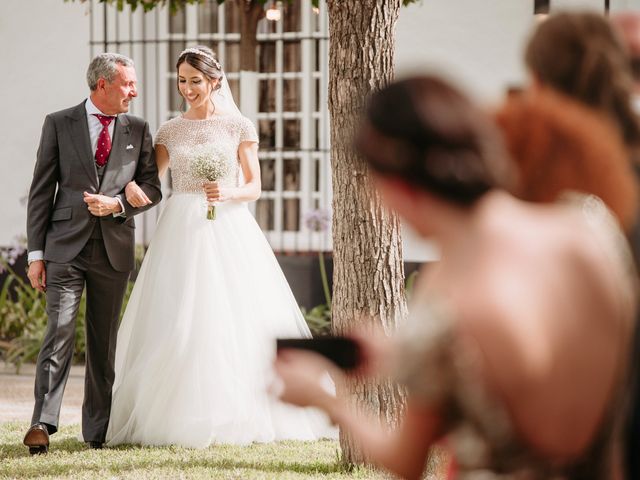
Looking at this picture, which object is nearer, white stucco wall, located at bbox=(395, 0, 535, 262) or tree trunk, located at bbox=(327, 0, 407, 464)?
tree trunk, located at bbox=(327, 0, 407, 464)

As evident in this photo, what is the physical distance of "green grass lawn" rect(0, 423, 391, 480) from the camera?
16.8 feet

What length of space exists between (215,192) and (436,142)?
457 cm

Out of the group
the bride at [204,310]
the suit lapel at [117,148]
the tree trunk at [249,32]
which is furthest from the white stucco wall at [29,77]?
the suit lapel at [117,148]

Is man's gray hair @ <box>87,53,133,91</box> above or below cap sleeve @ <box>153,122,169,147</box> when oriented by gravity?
above

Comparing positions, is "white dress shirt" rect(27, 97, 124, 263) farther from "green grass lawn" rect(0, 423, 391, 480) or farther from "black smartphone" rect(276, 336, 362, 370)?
"black smartphone" rect(276, 336, 362, 370)

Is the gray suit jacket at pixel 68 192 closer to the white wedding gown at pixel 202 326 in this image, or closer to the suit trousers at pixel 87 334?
the suit trousers at pixel 87 334

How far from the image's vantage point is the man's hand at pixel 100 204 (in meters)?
5.68

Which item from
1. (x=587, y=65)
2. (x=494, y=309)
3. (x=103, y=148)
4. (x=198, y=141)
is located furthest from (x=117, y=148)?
(x=494, y=309)

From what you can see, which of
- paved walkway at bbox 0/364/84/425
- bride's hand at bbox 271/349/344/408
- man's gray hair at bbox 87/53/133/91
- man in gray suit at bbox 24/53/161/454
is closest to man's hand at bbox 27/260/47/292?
man in gray suit at bbox 24/53/161/454

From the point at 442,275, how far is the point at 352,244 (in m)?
3.49

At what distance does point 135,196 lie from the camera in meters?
5.80

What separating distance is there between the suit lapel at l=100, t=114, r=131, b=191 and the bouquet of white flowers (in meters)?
0.44

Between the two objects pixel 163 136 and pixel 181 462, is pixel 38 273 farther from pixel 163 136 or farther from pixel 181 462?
pixel 181 462

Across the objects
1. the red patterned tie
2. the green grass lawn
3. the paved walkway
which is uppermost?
the red patterned tie
